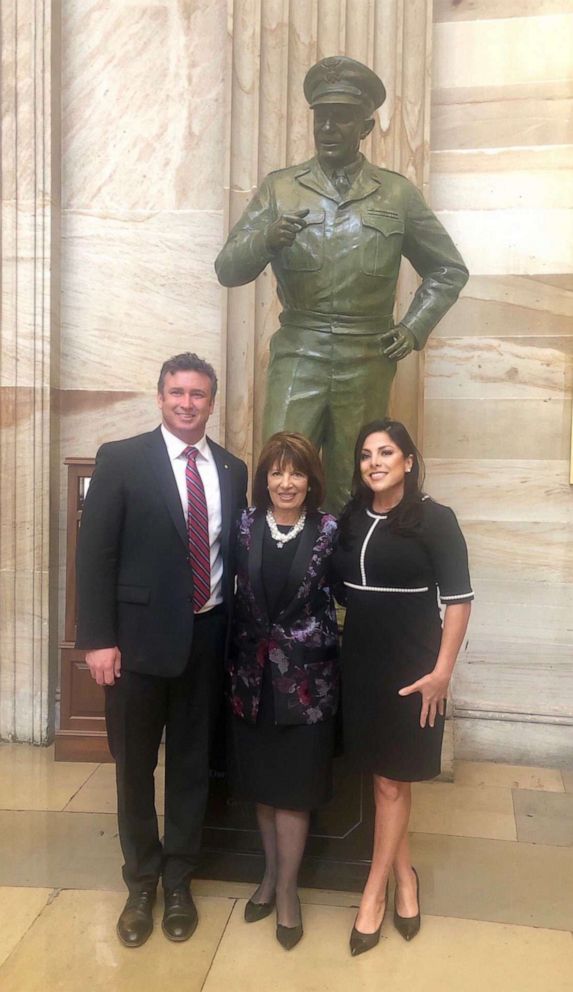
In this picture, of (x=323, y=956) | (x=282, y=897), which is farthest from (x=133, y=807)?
(x=323, y=956)

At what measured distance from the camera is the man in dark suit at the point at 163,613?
2783mm

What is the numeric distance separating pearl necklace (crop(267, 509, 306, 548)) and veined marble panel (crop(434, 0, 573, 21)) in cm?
326

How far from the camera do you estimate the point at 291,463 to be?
2.73 metres

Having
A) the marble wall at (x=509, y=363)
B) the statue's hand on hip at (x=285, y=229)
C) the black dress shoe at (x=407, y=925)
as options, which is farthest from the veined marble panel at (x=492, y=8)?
the black dress shoe at (x=407, y=925)

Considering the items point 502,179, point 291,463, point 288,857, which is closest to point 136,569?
point 291,463

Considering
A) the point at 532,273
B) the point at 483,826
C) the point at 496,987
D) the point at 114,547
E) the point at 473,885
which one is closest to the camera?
the point at 496,987

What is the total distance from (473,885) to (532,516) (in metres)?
2.05

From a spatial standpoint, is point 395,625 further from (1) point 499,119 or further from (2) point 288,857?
(1) point 499,119

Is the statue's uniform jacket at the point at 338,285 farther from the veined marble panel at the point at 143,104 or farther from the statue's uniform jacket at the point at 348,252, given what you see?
the veined marble panel at the point at 143,104

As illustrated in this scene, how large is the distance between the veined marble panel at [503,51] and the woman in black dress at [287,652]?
2.89 metres

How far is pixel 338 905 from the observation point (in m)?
3.05

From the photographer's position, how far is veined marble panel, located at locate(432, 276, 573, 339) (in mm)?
4566

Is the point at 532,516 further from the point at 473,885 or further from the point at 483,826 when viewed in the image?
the point at 473,885

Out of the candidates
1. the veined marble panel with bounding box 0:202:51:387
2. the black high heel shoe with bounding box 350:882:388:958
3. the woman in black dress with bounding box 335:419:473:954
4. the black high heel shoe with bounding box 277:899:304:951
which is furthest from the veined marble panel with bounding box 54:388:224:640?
the black high heel shoe with bounding box 350:882:388:958
